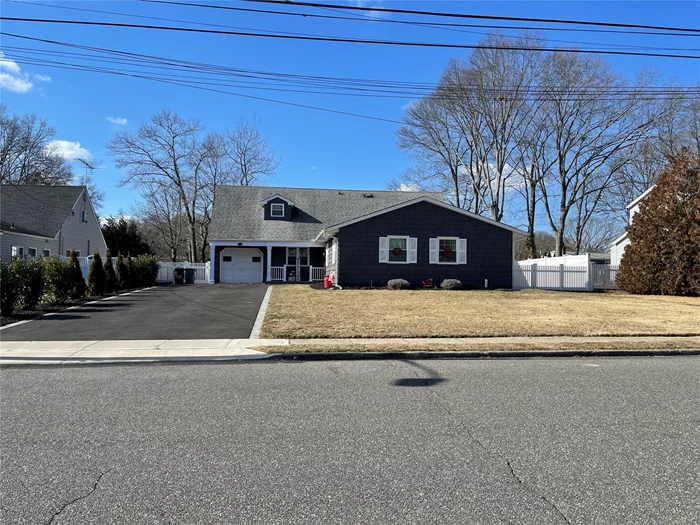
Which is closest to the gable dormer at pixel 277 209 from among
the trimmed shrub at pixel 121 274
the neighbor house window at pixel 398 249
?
the neighbor house window at pixel 398 249

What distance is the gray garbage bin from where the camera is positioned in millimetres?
30719

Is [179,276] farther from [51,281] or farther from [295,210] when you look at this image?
[51,281]

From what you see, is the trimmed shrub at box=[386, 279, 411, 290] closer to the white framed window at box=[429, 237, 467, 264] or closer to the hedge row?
the white framed window at box=[429, 237, 467, 264]

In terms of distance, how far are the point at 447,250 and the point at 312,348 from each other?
646 inches

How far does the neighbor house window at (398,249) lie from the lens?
24.0 metres

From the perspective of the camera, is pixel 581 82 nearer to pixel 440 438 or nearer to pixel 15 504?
pixel 440 438

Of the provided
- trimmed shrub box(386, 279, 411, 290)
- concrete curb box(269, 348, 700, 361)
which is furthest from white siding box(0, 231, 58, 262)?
concrete curb box(269, 348, 700, 361)

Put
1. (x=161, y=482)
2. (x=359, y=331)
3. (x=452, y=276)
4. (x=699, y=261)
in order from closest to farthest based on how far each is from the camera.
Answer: (x=161, y=482) < (x=359, y=331) < (x=699, y=261) < (x=452, y=276)

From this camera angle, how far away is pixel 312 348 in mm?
8953

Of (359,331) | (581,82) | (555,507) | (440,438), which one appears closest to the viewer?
(555,507)

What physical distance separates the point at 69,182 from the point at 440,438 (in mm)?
54057

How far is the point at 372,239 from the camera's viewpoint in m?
23.9

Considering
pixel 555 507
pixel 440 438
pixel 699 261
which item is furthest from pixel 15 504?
pixel 699 261

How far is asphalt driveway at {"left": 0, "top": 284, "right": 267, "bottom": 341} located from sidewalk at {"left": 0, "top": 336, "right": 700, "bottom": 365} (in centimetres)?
83
